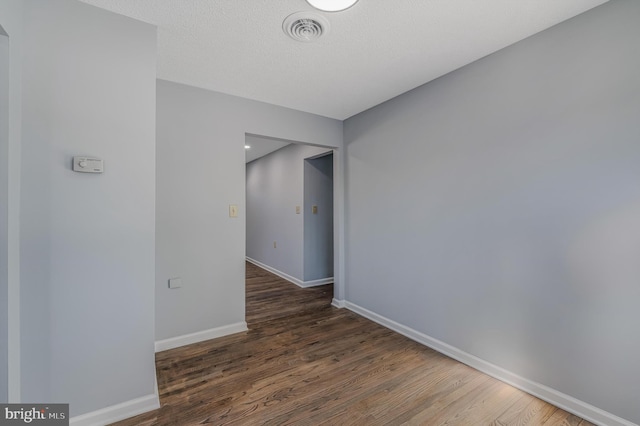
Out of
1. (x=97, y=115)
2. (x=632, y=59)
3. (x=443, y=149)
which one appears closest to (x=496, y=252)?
(x=443, y=149)

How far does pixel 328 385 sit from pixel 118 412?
4.35ft

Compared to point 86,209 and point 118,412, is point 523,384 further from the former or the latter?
point 86,209

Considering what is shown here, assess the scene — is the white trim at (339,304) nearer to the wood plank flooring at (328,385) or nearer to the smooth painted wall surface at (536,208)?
the wood plank flooring at (328,385)

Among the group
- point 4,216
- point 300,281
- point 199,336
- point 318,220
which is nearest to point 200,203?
point 199,336

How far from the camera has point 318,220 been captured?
183 inches

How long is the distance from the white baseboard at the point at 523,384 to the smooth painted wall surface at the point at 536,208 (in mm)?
41

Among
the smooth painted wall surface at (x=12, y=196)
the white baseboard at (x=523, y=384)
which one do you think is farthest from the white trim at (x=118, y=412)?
the white baseboard at (x=523, y=384)

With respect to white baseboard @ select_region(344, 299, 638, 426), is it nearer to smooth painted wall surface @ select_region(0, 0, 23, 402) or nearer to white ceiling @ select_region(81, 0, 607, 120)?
white ceiling @ select_region(81, 0, 607, 120)

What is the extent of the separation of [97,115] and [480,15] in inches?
95.4

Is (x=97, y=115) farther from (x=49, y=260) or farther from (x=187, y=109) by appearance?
(x=187, y=109)

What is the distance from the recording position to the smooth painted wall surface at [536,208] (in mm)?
1521

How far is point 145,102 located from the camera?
1.72 m

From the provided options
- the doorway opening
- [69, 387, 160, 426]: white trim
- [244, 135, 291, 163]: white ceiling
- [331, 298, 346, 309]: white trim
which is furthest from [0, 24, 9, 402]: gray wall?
[244, 135, 291, 163]: white ceiling

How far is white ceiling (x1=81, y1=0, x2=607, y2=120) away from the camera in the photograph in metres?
1.60
